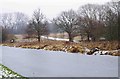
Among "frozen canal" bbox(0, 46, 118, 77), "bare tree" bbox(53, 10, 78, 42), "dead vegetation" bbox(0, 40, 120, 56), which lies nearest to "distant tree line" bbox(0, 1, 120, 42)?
"bare tree" bbox(53, 10, 78, 42)

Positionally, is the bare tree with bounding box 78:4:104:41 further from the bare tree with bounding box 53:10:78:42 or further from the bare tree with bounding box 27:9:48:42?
the bare tree with bounding box 27:9:48:42

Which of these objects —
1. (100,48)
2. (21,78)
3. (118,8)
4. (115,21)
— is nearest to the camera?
(21,78)

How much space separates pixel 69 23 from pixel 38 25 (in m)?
2.48

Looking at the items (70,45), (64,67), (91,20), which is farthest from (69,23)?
(64,67)

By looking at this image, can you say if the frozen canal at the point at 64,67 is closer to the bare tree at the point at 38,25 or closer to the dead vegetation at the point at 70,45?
the dead vegetation at the point at 70,45

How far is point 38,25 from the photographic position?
1392cm

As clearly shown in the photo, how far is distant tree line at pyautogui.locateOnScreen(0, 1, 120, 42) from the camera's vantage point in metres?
11.0

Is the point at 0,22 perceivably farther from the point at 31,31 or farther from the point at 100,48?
the point at 100,48

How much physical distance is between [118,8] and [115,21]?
1039 millimetres

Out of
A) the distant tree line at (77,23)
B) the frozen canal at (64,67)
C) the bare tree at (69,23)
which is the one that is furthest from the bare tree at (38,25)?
the frozen canal at (64,67)

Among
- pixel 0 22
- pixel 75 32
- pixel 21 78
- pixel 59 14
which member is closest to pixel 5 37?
pixel 0 22

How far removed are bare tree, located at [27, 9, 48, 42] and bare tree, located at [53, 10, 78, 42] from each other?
0.95 meters

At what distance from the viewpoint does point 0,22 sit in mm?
14398

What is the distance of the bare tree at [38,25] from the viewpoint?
13.4 m
